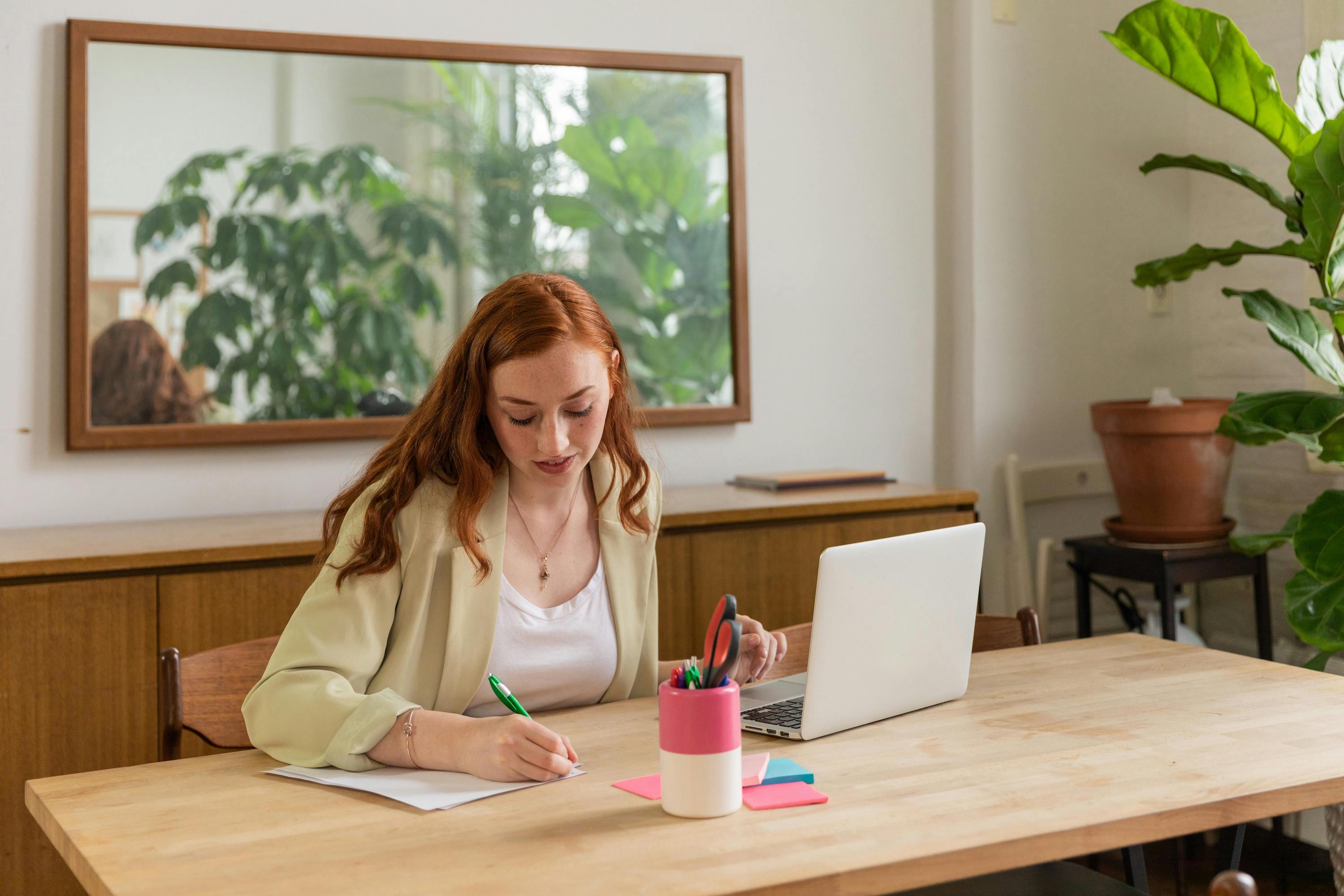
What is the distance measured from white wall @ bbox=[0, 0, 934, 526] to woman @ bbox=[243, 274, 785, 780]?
4.17 feet

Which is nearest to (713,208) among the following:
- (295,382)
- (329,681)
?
(295,382)

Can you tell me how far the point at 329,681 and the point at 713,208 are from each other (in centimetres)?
213

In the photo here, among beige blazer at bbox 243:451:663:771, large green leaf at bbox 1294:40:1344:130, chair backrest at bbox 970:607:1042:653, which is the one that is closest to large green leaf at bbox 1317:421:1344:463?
large green leaf at bbox 1294:40:1344:130

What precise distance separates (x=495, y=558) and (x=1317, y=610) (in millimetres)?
1734

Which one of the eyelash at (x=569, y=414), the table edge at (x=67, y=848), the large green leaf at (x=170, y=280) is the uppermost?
the large green leaf at (x=170, y=280)

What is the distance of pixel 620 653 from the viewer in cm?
183

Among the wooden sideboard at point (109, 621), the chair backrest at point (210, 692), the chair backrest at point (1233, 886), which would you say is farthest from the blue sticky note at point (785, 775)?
the wooden sideboard at point (109, 621)

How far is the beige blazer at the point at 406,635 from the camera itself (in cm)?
144

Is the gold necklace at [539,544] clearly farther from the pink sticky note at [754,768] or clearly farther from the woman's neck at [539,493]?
the pink sticky note at [754,768]

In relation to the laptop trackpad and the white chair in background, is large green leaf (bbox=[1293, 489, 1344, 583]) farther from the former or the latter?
the laptop trackpad

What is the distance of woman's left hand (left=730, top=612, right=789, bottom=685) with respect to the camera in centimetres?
171

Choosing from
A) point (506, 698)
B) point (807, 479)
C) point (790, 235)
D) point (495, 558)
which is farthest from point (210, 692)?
point (790, 235)

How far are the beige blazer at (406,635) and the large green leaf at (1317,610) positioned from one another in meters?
1.41

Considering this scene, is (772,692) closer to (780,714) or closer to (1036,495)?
(780,714)
